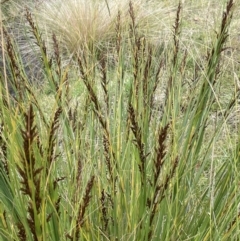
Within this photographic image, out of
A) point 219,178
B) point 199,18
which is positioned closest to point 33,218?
point 219,178

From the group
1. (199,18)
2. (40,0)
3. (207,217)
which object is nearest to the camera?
(207,217)

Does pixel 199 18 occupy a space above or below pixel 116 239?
above

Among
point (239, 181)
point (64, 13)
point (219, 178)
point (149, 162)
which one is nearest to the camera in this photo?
point (239, 181)

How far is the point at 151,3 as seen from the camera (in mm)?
4383

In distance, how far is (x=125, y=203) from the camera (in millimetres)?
1263

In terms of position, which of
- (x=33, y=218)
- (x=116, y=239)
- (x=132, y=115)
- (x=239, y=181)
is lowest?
(x=116, y=239)

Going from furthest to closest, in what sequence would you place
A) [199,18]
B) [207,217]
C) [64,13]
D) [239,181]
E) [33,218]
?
1. [64,13]
2. [199,18]
3. [207,217]
4. [239,181]
5. [33,218]

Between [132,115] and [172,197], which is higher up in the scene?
[132,115]

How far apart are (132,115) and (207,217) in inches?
19.4

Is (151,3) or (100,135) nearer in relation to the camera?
(100,135)

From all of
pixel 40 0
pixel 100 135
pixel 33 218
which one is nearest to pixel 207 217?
pixel 100 135

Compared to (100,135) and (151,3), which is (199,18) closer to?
(151,3)

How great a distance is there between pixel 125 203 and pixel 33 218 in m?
0.49

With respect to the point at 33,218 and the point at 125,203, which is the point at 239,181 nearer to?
the point at 125,203
